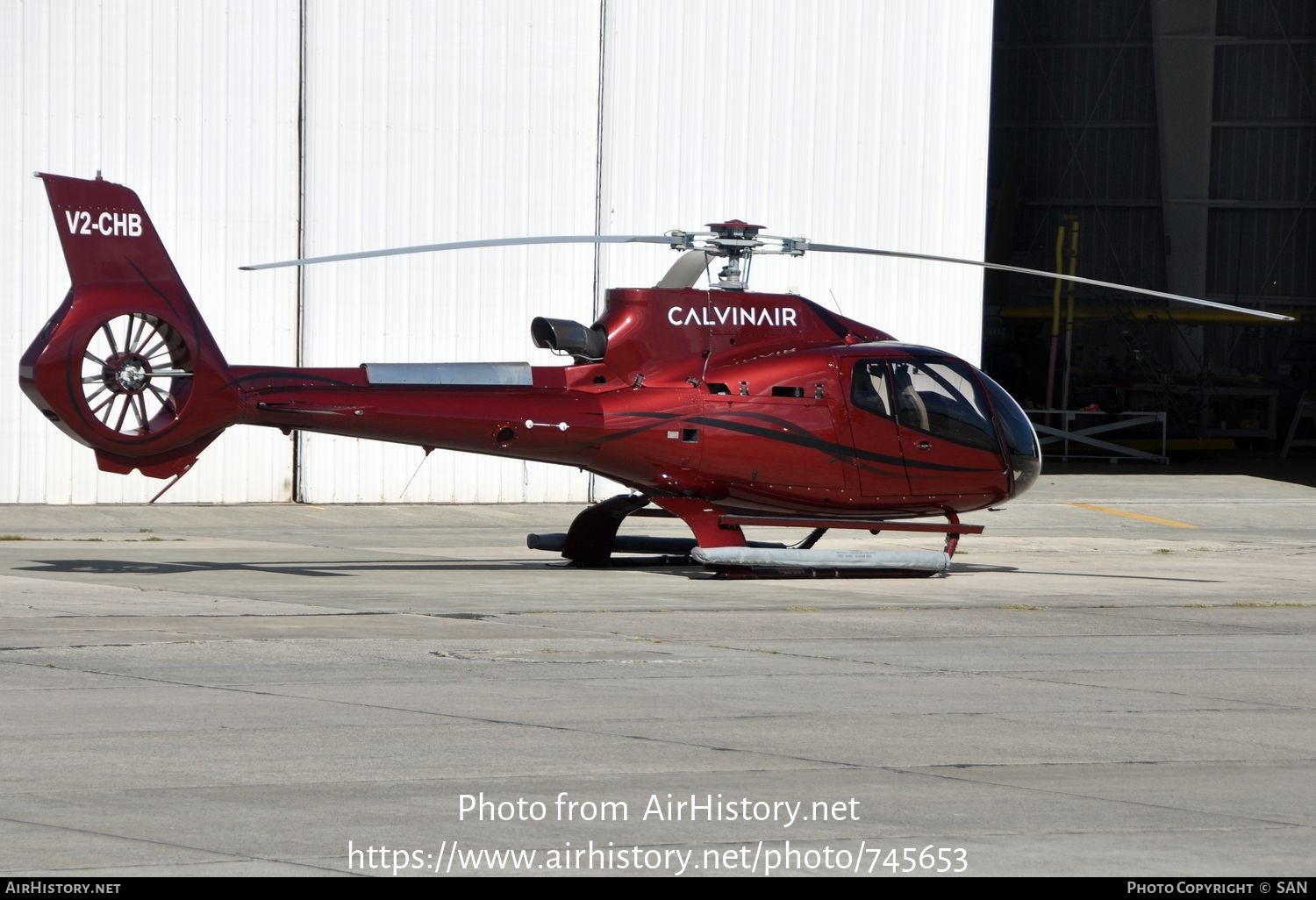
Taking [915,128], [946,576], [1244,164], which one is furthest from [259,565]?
[1244,164]

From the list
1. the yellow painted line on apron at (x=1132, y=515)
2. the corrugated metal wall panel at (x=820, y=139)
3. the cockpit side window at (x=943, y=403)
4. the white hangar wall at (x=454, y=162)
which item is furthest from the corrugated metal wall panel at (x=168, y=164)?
the yellow painted line on apron at (x=1132, y=515)

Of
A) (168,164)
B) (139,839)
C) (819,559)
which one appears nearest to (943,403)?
(819,559)

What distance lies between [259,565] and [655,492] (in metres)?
3.86

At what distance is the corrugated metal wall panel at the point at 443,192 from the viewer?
902 inches

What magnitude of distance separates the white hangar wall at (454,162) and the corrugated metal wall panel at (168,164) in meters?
0.03

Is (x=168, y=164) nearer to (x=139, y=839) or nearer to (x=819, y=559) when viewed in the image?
(x=819, y=559)

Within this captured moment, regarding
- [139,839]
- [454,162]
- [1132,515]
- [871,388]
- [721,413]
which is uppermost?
[454,162]

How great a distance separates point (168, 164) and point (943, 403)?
11.8m

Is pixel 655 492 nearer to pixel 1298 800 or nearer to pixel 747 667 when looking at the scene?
pixel 747 667

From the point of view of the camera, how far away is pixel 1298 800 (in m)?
6.99

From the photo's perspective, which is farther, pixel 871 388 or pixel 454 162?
pixel 454 162

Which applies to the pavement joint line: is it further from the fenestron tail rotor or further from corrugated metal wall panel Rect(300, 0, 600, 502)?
corrugated metal wall panel Rect(300, 0, 600, 502)

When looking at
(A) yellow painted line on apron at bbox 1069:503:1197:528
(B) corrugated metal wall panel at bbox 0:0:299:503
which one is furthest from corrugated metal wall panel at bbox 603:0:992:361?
(B) corrugated metal wall panel at bbox 0:0:299:503

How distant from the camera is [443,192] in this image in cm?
2348
